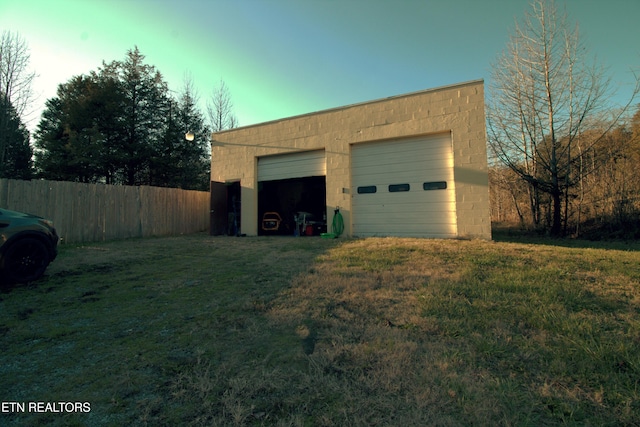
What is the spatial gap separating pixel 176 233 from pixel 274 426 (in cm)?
1322

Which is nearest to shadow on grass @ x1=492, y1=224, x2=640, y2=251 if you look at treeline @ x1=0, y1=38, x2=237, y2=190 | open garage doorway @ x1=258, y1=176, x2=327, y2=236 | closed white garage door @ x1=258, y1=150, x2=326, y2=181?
closed white garage door @ x1=258, y1=150, x2=326, y2=181

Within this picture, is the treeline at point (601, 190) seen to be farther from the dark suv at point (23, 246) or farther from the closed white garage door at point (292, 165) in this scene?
the dark suv at point (23, 246)

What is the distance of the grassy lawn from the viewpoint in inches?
70.2

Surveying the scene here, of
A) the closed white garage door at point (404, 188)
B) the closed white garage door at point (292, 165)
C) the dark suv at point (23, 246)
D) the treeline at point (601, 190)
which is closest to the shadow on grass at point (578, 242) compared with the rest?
the treeline at point (601, 190)

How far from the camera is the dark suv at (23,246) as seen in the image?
14.8 ft

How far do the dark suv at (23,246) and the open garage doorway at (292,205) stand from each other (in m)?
8.00

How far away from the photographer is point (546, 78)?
10.9 meters

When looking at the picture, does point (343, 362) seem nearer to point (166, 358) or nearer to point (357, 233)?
point (166, 358)

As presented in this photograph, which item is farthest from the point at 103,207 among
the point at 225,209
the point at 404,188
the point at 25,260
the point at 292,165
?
the point at 404,188

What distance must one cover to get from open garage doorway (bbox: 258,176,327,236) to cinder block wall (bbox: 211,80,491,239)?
97cm

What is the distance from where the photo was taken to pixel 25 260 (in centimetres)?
480

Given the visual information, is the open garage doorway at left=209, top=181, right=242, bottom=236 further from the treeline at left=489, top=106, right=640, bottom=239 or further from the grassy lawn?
the treeline at left=489, top=106, right=640, bottom=239

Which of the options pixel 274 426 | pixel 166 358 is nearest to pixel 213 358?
pixel 166 358

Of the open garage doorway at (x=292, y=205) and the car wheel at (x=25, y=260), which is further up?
the open garage doorway at (x=292, y=205)
